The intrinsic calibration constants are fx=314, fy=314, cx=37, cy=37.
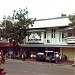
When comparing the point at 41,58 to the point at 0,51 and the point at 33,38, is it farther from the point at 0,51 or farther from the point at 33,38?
the point at 0,51

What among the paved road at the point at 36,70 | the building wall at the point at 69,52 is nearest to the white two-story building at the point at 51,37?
the building wall at the point at 69,52

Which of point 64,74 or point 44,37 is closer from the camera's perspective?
point 64,74

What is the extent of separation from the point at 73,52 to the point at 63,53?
225 cm

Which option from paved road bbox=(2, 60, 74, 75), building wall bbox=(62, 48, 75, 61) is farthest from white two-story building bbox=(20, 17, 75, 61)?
paved road bbox=(2, 60, 74, 75)

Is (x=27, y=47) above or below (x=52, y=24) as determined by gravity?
below

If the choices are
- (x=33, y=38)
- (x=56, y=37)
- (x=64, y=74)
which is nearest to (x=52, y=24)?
(x=56, y=37)

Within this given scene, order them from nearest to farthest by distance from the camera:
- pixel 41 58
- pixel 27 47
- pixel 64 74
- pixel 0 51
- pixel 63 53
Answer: pixel 64 74 < pixel 0 51 < pixel 41 58 < pixel 63 53 < pixel 27 47

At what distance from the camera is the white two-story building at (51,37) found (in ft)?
151

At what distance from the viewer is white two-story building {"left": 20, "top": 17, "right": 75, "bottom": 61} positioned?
45941 millimetres

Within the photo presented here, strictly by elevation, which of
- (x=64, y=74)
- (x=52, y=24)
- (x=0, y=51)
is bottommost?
(x=64, y=74)

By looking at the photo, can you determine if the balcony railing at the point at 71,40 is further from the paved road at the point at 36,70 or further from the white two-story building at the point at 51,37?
the paved road at the point at 36,70

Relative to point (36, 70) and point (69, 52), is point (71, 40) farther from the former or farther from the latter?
point (36, 70)

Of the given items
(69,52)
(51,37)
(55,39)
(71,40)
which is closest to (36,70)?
(71,40)

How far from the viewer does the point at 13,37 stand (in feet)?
166
